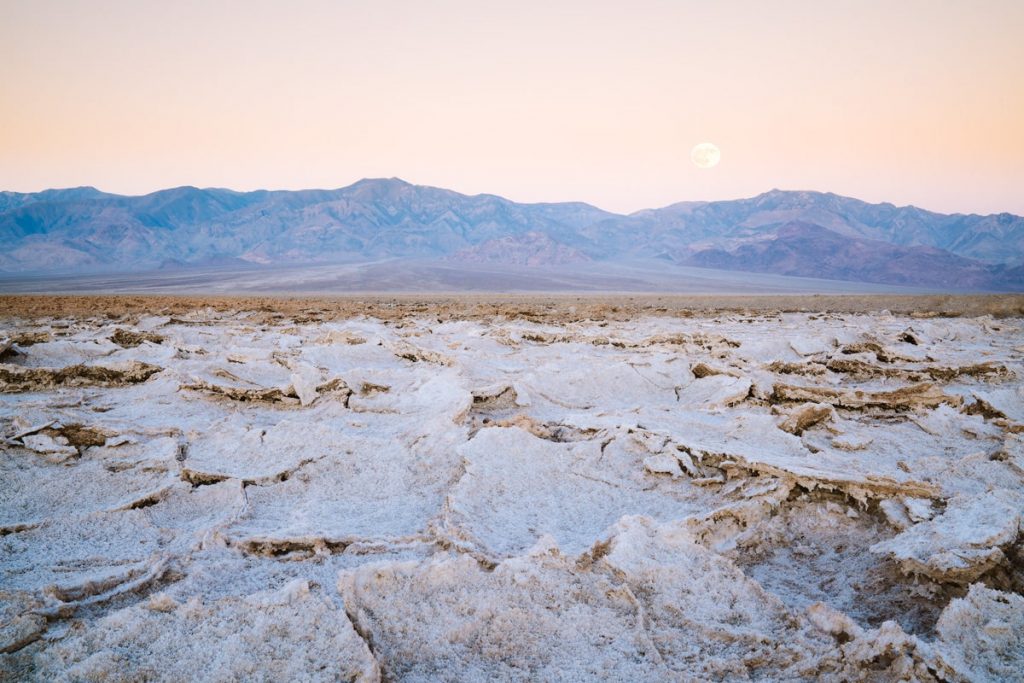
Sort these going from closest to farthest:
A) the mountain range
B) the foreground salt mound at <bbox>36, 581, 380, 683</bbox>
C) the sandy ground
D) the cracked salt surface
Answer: the foreground salt mound at <bbox>36, 581, 380, 683</bbox> < the cracked salt surface < the sandy ground < the mountain range

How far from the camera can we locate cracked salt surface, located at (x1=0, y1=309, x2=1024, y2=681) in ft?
5.02

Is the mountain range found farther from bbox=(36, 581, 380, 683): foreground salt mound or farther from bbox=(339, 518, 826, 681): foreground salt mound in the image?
bbox=(36, 581, 380, 683): foreground salt mound

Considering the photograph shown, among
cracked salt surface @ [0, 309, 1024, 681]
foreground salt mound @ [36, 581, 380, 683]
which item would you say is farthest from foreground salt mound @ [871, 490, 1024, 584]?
foreground salt mound @ [36, 581, 380, 683]

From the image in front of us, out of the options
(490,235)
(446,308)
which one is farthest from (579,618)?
(490,235)

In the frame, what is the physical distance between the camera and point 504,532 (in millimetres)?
2312

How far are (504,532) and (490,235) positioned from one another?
146 metres

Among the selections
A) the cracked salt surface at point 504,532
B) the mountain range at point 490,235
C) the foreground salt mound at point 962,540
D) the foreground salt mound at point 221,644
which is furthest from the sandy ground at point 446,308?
the mountain range at point 490,235

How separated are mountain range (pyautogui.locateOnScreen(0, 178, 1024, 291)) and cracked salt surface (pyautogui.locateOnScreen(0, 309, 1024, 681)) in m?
90.2

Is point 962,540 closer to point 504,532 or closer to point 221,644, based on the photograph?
point 504,532

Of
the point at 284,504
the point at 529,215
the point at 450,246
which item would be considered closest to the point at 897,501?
the point at 284,504

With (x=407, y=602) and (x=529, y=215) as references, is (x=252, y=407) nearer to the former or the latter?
(x=407, y=602)

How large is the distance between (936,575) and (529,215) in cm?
17382

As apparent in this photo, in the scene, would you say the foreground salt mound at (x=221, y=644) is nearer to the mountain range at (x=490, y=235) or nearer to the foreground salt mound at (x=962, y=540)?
the foreground salt mound at (x=962, y=540)

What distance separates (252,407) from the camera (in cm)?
421
